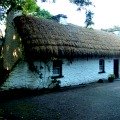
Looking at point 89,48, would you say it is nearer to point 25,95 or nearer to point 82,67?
point 82,67

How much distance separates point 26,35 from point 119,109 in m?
8.88

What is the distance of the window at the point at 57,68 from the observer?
750 inches

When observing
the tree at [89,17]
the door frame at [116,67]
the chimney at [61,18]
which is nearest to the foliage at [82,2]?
the tree at [89,17]

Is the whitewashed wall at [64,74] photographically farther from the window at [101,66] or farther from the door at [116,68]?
the door at [116,68]

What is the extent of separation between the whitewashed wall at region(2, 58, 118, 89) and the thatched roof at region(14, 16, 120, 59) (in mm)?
881

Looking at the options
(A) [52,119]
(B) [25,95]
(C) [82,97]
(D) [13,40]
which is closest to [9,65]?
(D) [13,40]

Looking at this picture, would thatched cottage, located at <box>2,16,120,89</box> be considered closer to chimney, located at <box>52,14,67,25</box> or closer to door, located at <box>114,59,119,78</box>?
chimney, located at <box>52,14,67,25</box>

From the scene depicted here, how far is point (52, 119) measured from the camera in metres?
10.2

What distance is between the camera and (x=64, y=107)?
41.0 ft

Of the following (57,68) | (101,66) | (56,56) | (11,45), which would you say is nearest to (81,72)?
(57,68)

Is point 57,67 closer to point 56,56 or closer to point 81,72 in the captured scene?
point 56,56

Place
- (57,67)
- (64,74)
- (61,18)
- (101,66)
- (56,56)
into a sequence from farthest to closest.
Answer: (61,18), (101,66), (64,74), (57,67), (56,56)

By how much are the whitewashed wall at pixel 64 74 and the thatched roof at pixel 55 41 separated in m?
0.88

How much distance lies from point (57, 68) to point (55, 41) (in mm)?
2232
